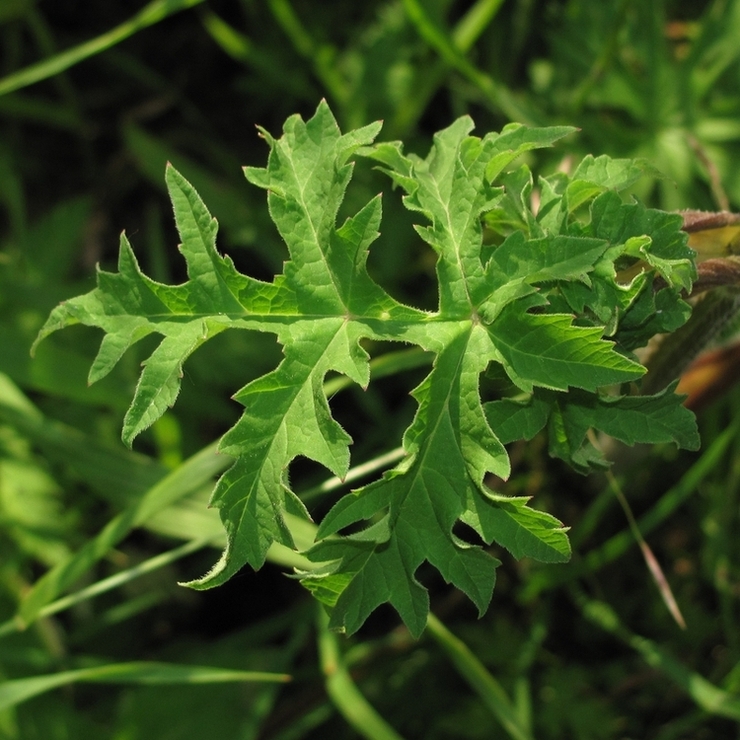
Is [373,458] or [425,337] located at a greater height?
[425,337]

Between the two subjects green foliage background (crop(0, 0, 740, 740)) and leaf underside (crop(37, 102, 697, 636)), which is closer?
leaf underside (crop(37, 102, 697, 636))

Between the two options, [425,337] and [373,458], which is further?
[373,458]

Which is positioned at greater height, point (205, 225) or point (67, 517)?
point (205, 225)

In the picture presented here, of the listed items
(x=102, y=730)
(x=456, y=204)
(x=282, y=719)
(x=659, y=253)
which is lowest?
(x=282, y=719)

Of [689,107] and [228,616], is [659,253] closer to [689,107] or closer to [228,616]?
[689,107]

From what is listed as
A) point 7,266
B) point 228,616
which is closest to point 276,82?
point 7,266
